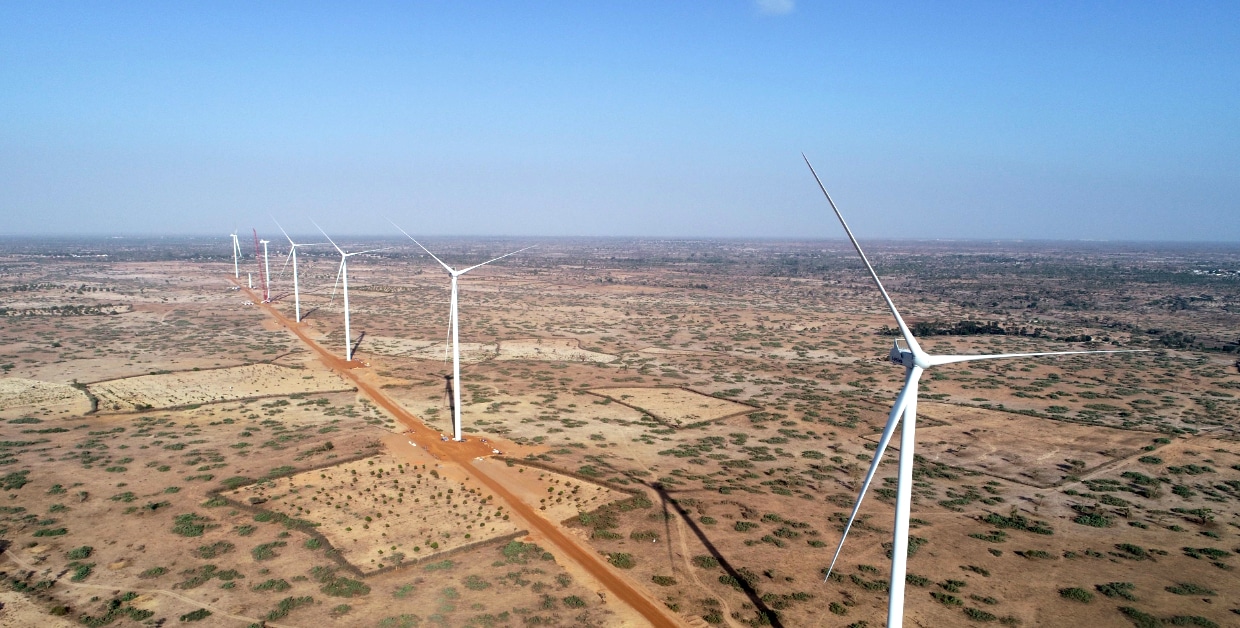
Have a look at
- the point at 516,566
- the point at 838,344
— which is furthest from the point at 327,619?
the point at 838,344

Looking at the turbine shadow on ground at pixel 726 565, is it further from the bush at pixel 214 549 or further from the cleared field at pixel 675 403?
the bush at pixel 214 549

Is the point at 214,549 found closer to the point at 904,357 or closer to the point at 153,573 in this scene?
the point at 153,573

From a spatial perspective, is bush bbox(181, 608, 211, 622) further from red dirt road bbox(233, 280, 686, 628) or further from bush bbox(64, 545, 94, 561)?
red dirt road bbox(233, 280, 686, 628)

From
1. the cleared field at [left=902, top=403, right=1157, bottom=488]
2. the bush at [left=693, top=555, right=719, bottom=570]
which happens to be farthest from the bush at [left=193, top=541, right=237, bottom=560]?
the cleared field at [left=902, top=403, right=1157, bottom=488]

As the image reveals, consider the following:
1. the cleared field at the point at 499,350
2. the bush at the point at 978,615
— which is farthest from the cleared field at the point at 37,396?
the bush at the point at 978,615

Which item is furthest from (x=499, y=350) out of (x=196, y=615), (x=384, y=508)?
(x=196, y=615)

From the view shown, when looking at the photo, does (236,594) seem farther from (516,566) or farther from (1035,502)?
(1035,502)
